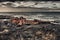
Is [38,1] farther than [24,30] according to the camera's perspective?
Yes

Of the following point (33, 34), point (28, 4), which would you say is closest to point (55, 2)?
point (28, 4)

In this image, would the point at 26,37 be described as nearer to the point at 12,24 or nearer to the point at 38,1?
the point at 12,24

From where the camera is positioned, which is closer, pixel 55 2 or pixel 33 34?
pixel 33 34

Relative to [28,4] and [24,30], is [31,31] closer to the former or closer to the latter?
[24,30]

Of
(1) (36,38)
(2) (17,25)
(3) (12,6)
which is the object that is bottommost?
(1) (36,38)

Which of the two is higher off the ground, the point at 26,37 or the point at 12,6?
the point at 12,6

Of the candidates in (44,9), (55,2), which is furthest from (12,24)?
(55,2)

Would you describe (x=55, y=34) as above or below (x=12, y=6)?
below
